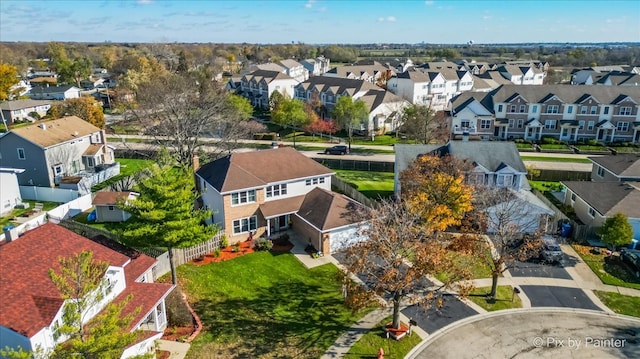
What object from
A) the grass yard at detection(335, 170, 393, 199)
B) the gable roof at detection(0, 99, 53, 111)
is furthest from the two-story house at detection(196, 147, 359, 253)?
the gable roof at detection(0, 99, 53, 111)


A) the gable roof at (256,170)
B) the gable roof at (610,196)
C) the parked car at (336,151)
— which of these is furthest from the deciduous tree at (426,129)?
the gable roof at (256,170)

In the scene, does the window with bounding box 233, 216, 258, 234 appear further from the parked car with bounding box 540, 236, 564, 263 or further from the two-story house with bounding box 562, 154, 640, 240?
the two-story house with bounding box 562, 154, 640, 240

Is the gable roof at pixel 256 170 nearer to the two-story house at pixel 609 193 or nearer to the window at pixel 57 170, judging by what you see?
the window at pixel 57 170

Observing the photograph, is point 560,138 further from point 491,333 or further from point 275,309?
point 275,309

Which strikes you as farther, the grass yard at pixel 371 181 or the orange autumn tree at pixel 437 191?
the grass yard at pixel 371 181

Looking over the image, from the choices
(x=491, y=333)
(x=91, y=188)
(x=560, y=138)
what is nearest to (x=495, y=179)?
(x=491, y=333)

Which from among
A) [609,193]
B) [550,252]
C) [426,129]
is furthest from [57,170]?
[609,193]
